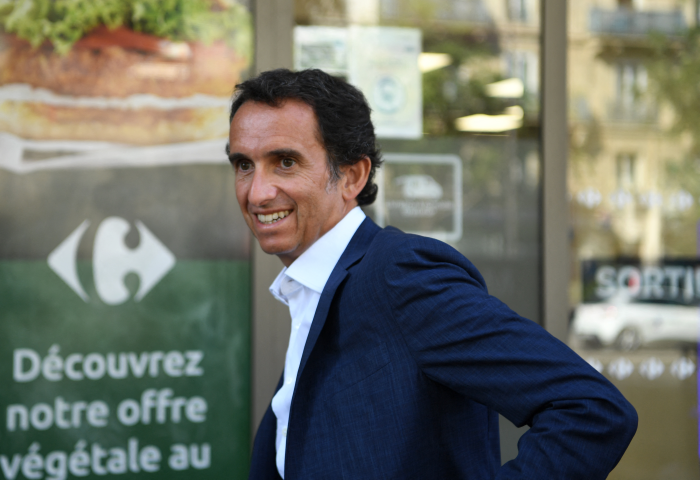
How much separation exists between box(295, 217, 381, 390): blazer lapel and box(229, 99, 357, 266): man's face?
13cm

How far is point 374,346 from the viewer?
1.43 m

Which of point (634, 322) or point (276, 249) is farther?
point (634, 322)

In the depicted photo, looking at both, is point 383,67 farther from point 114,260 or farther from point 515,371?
point 515,371

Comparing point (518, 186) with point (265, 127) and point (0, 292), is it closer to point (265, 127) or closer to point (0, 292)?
point (265, 127)

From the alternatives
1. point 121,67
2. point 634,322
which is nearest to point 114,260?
point 121,67

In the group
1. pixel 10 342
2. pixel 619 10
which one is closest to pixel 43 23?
pixel 10 342

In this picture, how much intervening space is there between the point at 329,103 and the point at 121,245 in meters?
2.12

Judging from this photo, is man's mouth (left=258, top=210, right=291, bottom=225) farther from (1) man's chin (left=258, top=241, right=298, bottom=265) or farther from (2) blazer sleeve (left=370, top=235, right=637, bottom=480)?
(2) blazer sleeve (left=370, top=235, right=637, bottom=480)

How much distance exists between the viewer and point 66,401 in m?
3.40

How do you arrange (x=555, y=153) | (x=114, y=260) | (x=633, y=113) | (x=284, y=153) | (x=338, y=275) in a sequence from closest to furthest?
(x=338, y=275), (x=284, y=153), (x=114, y=260), (x=555, y=153), (x=633, y=113)

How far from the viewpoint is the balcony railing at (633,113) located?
430 centimetres

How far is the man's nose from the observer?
1.73 m

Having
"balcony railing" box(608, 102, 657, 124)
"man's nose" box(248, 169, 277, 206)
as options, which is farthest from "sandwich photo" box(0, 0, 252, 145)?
"balcony railing" box(608, 102, 657, 124)

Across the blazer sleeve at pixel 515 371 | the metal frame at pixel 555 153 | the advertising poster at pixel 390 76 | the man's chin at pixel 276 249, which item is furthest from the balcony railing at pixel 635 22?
the blazer sleeve at pixel 515 371
